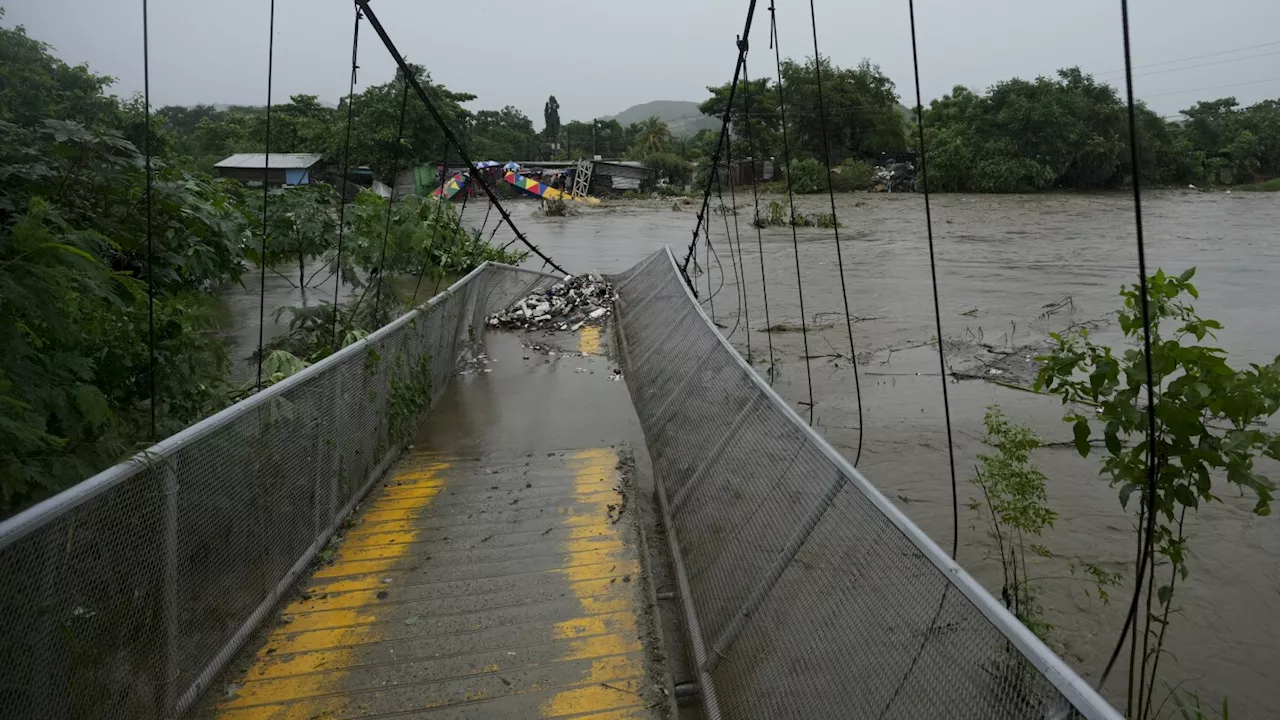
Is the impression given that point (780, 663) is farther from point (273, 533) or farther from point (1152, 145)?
point (1152, 145)

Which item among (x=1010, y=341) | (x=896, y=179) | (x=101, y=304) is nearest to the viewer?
(x=101, y=304)

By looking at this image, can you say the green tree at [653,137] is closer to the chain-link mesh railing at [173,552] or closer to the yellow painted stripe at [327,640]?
the chain-link mesh railing at [173,552]

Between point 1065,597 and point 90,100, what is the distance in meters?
21.2

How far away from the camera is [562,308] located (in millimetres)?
12492

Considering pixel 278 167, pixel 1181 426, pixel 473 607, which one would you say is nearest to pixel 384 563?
pixel 473 607

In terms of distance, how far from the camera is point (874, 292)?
50.3ft

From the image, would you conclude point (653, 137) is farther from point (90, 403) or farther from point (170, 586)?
point (170, 586)

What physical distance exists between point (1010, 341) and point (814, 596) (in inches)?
371

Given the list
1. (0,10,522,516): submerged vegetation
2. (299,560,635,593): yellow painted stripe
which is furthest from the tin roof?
(299,560,635,593): yellow painted stripe

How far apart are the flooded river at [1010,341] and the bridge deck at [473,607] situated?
2499mm

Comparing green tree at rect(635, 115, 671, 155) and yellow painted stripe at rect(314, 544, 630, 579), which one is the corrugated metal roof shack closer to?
green tree at rect(635, 115, 671, 155)

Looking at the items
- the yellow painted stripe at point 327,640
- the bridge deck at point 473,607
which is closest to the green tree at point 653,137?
the bridge deck at point 473,607

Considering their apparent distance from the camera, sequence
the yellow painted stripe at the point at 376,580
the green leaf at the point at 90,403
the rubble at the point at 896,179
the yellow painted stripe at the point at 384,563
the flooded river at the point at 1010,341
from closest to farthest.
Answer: the green leaf at the point at 90,403 < the yellow painted stripe at the point at 376,580 < the yellow painted stripe at the point at 384,563 < the flooded river at the point at 1010,341 < the rubble at the point at 896,179

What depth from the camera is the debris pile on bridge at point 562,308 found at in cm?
1177
